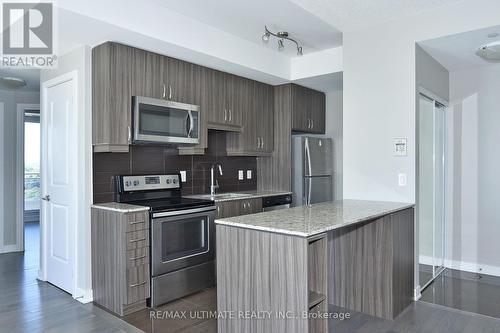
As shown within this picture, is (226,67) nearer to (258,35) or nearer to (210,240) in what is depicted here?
(258,35)

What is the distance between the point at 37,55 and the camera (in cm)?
347

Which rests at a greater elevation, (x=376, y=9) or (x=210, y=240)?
(x=376, y=9)

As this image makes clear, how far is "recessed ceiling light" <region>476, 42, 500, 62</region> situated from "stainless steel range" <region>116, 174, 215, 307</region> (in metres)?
2.91

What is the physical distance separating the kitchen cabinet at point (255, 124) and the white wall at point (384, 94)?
1.33m

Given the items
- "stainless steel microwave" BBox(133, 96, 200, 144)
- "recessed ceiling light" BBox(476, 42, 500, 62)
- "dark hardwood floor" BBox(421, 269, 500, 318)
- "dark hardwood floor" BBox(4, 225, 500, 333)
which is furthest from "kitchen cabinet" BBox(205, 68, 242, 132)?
"dark hardwood floor" BBox(421, 269, 500, 318)

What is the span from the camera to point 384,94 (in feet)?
11.2

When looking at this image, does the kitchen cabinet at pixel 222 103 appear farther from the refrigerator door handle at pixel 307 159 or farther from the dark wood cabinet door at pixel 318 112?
the dark wood cabinet door at pixel 318 112

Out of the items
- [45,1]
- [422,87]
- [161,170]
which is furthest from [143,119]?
[422,87]

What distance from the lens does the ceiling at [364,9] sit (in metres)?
3.05

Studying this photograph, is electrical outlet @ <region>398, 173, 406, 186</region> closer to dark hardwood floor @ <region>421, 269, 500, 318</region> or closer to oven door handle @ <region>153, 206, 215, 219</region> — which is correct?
dark hardwood floor @ <region>421, 269, 500, 318</region>

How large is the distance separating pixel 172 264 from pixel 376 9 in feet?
9.45

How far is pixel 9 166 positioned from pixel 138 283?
3.51 meters

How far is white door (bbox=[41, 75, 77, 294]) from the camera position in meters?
3.36

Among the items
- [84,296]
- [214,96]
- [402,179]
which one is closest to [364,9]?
[402,179]
